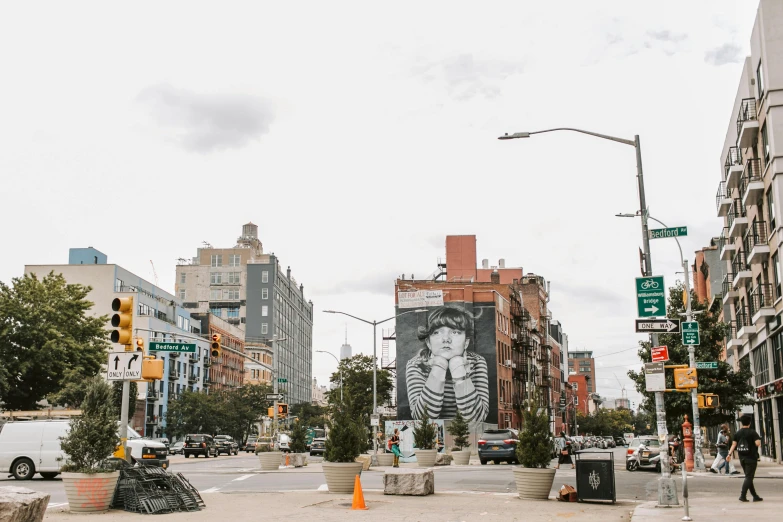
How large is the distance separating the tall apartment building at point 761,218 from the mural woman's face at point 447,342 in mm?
31463

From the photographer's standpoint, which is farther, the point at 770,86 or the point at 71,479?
the point at 770,86

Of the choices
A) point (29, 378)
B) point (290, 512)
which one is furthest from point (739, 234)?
point (29, 378)

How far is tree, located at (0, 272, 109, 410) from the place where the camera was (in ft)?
175

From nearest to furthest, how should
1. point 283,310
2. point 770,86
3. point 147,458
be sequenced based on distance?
point 147,458
point 770,86
point 283,310

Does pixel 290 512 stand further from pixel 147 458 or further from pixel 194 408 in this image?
pixel 194 408

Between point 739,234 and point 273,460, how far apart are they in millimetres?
29827

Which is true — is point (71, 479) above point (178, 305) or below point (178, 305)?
below

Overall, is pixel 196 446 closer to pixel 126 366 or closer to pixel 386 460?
pixel 386 460

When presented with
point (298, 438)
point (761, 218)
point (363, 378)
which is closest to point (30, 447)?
point (298, 438)

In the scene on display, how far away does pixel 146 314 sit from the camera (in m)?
90.6

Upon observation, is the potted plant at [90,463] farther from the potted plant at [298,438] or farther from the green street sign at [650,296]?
the potted plant at [298,438]

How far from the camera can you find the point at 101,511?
14.6 meters

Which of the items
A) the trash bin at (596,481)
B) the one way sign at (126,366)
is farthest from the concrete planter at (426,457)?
the one way sign at (126,366)

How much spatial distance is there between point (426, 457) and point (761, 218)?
21.5m
